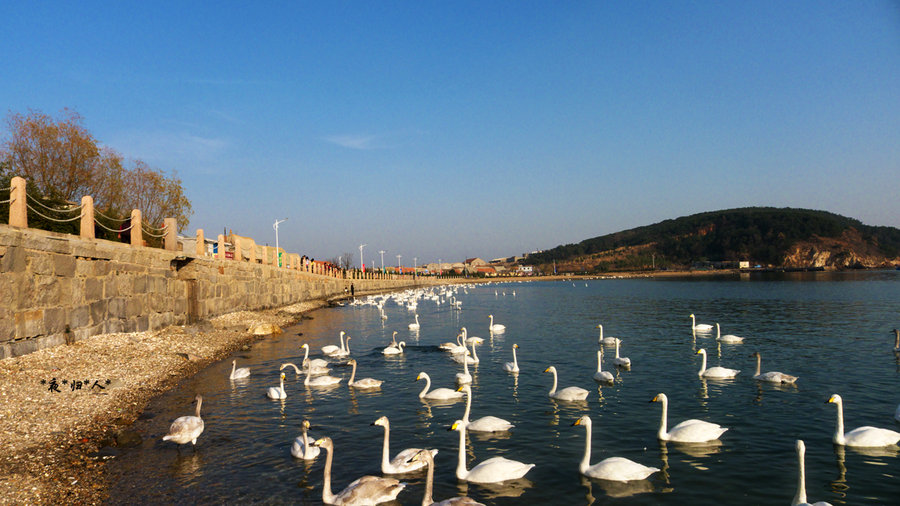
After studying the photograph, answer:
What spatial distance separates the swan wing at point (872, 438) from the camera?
1055cm

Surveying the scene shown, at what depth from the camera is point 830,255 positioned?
182000 millimetres

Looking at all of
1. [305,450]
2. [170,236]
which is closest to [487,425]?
[305,450]

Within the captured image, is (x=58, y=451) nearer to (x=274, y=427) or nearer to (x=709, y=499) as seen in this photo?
(x=274, y=427)

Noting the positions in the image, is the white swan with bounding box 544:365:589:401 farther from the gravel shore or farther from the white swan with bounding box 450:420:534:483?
the gravel shore

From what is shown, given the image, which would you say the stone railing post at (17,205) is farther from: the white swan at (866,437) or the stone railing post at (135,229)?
the white swan at (866,437)

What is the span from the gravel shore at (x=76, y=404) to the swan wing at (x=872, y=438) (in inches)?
517

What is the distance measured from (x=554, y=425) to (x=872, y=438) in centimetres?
603

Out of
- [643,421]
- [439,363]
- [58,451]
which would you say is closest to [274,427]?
[58,451]

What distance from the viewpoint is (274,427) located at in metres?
12.4

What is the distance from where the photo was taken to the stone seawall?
43.7 ft

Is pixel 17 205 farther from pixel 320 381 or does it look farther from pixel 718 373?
pixel 718 373

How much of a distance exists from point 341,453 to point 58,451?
4.86 meters

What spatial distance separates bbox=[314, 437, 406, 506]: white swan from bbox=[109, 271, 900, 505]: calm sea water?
0.90 ft

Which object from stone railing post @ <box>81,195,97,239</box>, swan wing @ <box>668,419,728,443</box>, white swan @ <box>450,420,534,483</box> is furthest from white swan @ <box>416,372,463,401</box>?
stone railing post @ <box>81,195,97,239</box>
